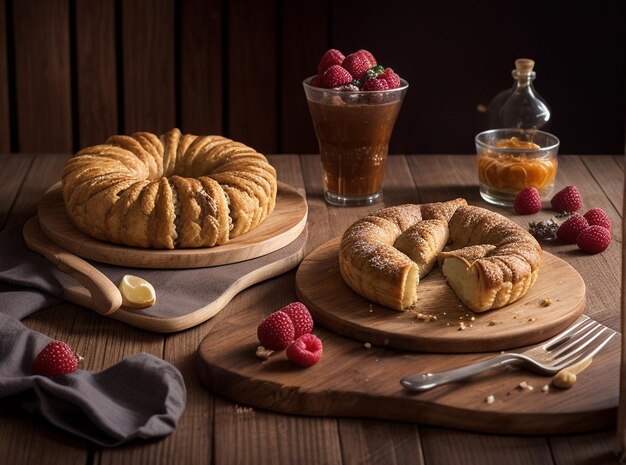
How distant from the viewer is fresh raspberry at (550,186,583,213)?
2449 mm

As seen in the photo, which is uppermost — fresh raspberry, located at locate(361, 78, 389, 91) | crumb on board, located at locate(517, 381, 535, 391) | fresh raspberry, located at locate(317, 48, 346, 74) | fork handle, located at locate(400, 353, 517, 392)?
fresh raspberry, located at locate(317, 48, 346, 74)

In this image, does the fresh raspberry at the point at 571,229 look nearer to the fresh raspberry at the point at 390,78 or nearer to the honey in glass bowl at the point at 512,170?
the honey in glass bowl at the point at 512,170

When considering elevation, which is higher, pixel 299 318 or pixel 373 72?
pixel 373 72

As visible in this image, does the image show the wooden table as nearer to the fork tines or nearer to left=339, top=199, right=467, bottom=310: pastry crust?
the fork tines

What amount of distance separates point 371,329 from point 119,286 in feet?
1.62

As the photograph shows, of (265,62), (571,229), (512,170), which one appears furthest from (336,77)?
(265,62)

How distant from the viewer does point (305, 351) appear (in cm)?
164

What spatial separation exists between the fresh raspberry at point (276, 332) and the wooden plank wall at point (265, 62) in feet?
6.52

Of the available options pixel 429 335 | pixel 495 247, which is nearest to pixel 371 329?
pixel 429 335

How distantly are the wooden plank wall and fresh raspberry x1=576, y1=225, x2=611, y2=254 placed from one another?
1.41m

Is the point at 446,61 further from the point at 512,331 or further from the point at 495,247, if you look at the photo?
the point at 512,331

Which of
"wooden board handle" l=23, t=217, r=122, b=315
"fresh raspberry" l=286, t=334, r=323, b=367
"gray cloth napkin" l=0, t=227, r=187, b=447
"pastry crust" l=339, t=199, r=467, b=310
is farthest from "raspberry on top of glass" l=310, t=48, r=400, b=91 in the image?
"gray cloth napkin" l=0, t=227, r=187, b=447

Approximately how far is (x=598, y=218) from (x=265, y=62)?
1.57m

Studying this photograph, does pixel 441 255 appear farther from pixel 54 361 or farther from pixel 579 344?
pixel 54 361
